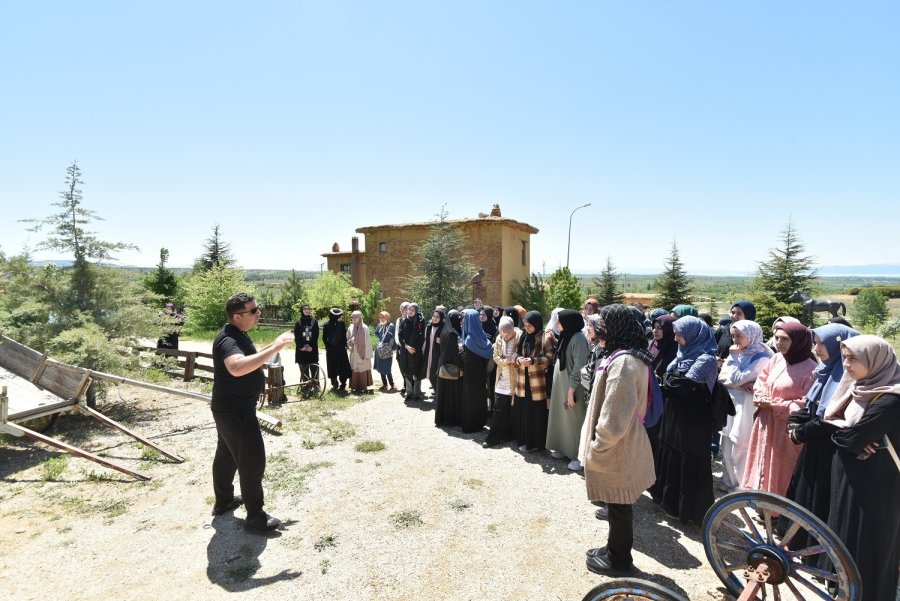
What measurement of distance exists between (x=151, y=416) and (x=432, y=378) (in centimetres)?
489

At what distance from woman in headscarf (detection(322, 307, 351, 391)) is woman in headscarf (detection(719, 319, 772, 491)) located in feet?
22.4

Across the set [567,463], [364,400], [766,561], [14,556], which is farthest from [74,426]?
[766,561]

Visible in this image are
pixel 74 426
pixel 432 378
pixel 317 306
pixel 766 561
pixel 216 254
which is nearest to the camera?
pixel 766 561

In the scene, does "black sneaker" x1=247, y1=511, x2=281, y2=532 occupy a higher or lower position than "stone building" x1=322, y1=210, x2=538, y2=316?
lower

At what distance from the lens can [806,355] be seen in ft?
12.7

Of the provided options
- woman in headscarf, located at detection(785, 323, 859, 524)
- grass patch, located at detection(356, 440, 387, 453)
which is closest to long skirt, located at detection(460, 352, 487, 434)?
grass patch, located at detection(356, 440, 387, 453)

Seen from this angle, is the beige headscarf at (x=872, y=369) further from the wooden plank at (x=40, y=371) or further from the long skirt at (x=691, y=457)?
the wooden plank at (x=40, y=371)

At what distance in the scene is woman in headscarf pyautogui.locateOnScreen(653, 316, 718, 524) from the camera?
4012 mm

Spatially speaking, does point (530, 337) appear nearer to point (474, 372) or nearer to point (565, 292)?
point (474, 372)

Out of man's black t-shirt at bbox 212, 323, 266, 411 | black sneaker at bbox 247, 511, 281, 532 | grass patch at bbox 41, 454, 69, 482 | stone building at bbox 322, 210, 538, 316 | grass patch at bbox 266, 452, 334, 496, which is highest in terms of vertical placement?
stone building at bbox 322, 210, 538, 316

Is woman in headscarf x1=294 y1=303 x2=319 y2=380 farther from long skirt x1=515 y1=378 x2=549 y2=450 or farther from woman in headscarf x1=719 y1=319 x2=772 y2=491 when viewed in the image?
woman in headscarf x1=719 y1=319 x2=772 y2=491

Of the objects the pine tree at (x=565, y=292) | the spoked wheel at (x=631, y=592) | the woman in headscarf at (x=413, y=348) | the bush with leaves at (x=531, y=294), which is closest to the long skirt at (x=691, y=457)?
the spoked wheel at (x=631, y=592)

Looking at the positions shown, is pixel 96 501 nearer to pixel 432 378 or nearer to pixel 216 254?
pixel 432 378

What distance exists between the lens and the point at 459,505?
178 inches
